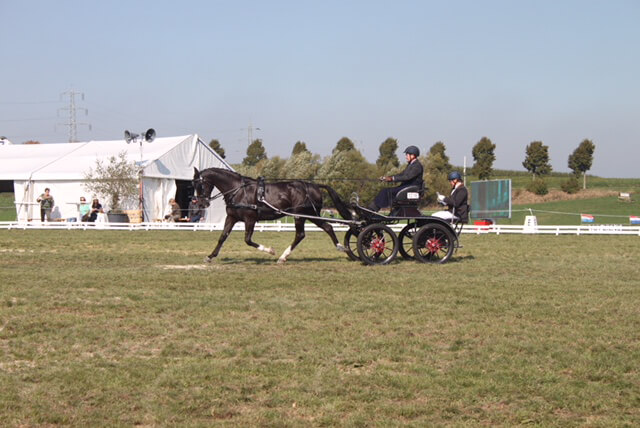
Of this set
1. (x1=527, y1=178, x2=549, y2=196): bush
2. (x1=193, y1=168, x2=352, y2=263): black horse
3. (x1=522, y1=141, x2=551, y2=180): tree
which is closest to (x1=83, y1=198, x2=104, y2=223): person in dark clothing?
(x1=193, y1=168, x2=352, y2=263): black horse

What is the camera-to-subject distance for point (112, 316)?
7.31m

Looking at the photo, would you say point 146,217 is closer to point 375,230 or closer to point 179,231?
point 179,231

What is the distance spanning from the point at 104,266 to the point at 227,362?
7.29 metres

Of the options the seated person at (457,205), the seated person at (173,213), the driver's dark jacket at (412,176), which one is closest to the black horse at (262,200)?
the driver's dark jacket at (412,176)

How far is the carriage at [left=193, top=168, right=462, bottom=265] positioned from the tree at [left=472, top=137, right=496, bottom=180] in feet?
176

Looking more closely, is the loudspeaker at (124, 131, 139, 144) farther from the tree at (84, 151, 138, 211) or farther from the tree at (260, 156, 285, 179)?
the tree at (260, 156, 285, 179)

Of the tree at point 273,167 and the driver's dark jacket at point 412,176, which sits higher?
the tree at point 273,167

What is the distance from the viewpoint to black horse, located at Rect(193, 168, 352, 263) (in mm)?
12656

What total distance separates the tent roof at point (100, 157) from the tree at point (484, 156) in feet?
117

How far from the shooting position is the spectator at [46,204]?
3023cm

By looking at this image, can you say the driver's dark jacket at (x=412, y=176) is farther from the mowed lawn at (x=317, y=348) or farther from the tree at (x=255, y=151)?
the tree at (x=255, y=151)

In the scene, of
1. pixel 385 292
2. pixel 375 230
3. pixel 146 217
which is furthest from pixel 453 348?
pixel 146 217

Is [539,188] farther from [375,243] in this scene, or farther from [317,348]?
[317,348]

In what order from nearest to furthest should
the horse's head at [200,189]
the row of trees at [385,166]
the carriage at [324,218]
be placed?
1. the carriage at [324,218]
2. the horse's head at [200,189]
3. the row of trees at [385,166]
